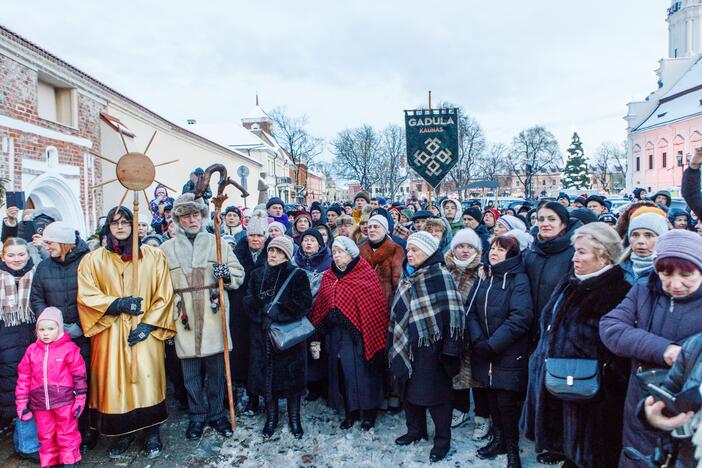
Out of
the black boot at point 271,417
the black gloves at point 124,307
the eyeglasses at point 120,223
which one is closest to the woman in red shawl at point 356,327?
the black boot at point 271,417

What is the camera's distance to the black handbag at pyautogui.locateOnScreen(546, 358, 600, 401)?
290 cm

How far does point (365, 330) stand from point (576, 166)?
Answer: 63400mm

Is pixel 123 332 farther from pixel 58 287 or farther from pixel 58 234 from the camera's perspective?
pixel 58 234

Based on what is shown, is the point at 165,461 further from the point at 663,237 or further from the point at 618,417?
the point at 663,237

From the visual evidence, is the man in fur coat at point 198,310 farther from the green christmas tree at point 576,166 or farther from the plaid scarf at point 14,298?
the green christmas tree at point 576,166

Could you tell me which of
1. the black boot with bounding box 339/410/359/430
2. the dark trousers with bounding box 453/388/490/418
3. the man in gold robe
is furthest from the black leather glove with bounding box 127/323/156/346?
the dark trousers with bounding box 453/388/490/418

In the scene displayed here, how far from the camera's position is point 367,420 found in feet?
14.8

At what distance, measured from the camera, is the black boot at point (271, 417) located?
14.5ft

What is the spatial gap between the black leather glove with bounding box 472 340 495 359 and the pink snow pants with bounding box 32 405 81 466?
3.12 m

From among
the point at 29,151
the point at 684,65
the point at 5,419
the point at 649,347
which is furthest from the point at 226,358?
the point at 684,65

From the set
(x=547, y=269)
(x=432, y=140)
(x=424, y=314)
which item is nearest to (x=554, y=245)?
(x=547, y=269)

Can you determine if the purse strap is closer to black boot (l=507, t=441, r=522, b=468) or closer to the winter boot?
the winter boot

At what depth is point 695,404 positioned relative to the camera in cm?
192

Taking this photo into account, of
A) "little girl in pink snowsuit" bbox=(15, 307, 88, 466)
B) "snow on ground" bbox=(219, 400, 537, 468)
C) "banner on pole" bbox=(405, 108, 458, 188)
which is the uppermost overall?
"banner on pole" bbox=(405, 108, 458, 188)
